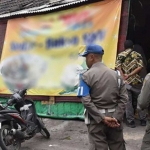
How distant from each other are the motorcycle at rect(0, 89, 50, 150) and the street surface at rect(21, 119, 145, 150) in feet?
0.78

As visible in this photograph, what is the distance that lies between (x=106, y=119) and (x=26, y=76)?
4.66 meters

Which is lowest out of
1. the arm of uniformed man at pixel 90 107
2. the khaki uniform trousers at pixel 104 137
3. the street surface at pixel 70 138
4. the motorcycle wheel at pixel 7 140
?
the street surface at pixel 70 138

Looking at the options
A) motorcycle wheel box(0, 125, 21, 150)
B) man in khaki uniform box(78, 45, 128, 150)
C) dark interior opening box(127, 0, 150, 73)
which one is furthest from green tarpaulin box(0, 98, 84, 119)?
man in khaki uniform box(78, 45, 128, 150)

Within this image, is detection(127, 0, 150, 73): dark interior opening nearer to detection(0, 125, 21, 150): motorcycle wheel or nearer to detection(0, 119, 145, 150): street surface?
detection(0, 119, 145, 150): street surface

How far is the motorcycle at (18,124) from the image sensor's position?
484 cm

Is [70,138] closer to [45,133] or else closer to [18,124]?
[45,133]

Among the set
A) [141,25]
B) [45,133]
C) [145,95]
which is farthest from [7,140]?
[141,25]

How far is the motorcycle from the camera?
484 centimetres

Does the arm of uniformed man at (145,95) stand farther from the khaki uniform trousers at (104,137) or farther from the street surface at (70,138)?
the street surface at (70,138)

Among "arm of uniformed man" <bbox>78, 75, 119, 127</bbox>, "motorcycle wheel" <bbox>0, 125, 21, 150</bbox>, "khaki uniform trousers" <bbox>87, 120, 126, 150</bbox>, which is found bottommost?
"motorcycle wheel" <bbox>0, 125, 21, 150</bbox>

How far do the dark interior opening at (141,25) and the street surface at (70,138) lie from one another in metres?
2.62

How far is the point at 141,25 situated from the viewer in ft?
27.2

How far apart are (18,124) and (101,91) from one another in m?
2.34

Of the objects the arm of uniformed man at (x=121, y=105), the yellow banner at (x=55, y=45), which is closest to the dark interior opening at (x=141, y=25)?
the yellow banner at (x=55, y=45)
